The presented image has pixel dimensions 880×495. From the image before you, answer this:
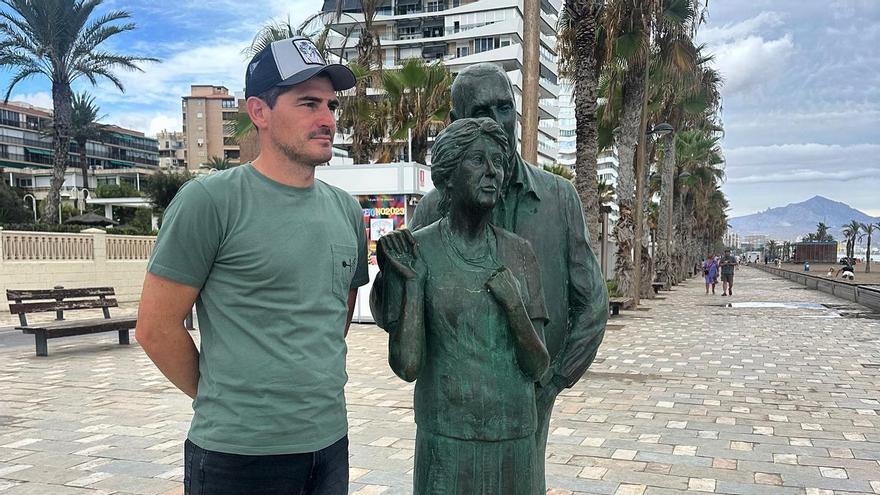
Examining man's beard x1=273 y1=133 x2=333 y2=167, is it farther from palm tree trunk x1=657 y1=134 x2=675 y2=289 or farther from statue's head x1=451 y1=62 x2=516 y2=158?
palm tree trunk x1=657 y1=134 x2=675 y2=289

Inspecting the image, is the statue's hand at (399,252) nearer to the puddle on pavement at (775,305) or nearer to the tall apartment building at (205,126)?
the puddle on pavement at (775,305)

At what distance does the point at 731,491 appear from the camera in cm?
439

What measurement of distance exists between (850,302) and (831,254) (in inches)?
2392

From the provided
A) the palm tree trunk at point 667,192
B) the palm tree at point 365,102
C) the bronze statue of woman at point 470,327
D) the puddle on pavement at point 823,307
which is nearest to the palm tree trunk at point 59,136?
the palm tree at point 365,102

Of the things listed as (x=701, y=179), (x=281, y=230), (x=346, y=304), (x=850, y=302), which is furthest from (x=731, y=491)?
(x=701, y=179)

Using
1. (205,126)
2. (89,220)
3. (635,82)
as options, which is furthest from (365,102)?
(205,126)

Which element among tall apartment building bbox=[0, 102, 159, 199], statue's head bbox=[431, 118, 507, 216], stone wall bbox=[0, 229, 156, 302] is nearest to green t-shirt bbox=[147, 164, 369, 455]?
statue's head bbox=[431, 118, 507, 216]

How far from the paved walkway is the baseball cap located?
128 inches

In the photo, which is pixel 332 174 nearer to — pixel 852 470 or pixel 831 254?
pixel 852 470

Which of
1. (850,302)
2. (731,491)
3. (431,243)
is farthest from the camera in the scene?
(850,302)

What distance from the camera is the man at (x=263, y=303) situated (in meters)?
1.81

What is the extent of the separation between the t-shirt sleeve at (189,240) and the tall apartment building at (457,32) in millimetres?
53711

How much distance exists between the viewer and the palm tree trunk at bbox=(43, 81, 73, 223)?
74.0 feet

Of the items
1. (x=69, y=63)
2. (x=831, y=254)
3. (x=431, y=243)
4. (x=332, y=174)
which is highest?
(x=69, y=63)
